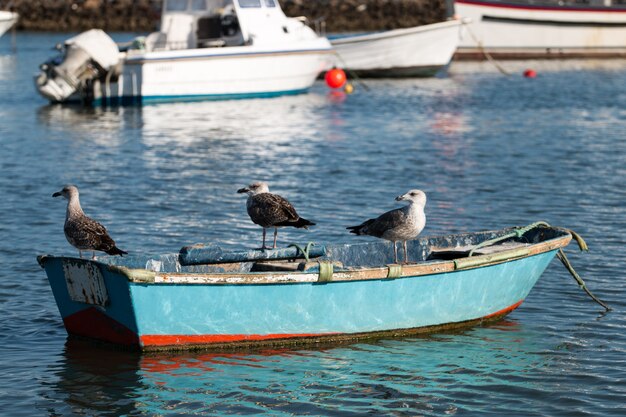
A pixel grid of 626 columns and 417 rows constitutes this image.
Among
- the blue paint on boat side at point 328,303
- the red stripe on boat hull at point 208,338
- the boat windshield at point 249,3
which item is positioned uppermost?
the boat windshield at point 249,3

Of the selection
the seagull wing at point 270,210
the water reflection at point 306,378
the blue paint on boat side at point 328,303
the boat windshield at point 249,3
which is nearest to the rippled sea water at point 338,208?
the water reflection at point 306,378

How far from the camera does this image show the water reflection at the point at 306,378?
33.3 ft

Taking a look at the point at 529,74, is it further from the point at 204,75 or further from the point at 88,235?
the point at 88,235

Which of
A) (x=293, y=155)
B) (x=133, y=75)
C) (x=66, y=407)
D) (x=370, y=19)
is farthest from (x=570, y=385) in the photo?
(x=370, y=19)

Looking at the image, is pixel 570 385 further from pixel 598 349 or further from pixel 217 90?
pixel 217 90

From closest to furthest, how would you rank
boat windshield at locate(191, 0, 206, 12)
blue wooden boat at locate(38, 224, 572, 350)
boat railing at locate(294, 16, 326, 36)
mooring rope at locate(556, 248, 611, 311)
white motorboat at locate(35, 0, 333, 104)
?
1. blue wooden boat at locate(38, 224, 572, 350)
2. mooring rope at locate(556, 248, 611, 311)
3. white motorboat at locate(35, 0, 333, 104)
4. boat windshield at locate(191, 0, 206, 12)
5. boat railing at locate(294, 16, 326, 36)

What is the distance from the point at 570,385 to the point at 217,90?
23.5 meters

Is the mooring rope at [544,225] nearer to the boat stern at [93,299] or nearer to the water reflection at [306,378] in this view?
the water reflection at [306,378]

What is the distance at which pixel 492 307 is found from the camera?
12.4 meters

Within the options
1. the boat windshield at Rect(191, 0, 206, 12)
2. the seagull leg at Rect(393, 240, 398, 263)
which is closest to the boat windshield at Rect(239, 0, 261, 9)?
the boat windshield at Rect(191, 0, 206, 12)

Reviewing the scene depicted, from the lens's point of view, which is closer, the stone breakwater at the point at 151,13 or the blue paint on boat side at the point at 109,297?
the blue paint on boat side at the point at 109,297

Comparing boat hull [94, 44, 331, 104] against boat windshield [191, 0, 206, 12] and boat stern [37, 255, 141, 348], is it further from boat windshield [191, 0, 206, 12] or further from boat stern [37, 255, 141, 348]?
boat stern [37, 255, 141, 348]

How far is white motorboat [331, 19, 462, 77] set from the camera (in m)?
40.7

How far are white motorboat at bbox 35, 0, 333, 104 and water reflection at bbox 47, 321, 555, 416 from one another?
20752mm
